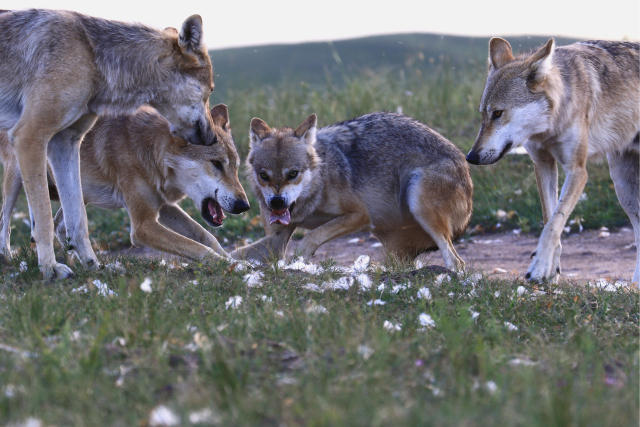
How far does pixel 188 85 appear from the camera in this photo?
5.60m

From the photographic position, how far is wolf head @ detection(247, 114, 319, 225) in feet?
Result: 22.0

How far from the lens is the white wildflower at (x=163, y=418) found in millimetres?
2306

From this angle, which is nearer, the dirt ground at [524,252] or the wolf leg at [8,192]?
the wolf leg at [8,192]

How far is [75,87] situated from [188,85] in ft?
2.93

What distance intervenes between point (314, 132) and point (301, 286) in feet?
8.89

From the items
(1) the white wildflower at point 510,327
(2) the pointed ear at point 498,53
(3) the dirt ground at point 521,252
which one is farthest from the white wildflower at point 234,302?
(2) the pointed ear at point 498,53

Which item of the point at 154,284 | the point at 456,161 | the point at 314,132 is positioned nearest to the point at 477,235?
the point at 456,161

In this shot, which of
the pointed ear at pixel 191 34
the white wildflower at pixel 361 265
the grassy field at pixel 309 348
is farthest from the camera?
the pointed ear at pixel 191 34

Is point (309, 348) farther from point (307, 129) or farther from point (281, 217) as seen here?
point (307, 129)

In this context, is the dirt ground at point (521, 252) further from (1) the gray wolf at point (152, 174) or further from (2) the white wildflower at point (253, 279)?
(2) the white wildflower at point (253, 279)

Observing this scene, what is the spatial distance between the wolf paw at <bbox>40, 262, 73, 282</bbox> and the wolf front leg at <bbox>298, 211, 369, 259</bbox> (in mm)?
2328

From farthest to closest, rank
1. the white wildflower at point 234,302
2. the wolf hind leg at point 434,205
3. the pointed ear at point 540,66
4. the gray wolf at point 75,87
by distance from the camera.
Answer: the wolf hind leg at point 434,205, the pointed ear at point 540,66, the gray wolf at point 75,87, the white wildflower at point 234,302

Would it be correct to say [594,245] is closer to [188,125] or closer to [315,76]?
[188,125]

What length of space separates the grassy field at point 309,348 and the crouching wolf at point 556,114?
115 centimetres
